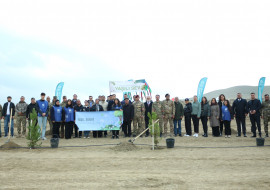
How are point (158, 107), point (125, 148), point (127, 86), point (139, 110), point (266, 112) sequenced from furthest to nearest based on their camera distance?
point (127, 86)
point (158, 107)
point (139, 110)
point (266, 112)
point (125, 148)

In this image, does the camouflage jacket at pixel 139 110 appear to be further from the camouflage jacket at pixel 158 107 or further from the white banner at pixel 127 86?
the white banner at pixel 127 86

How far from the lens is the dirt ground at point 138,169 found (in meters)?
4.69

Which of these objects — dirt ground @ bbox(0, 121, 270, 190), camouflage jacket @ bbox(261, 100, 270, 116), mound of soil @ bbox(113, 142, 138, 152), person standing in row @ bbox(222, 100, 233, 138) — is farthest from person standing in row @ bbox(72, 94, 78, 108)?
camouflage jacket @ bbox(261, 100, 270, 116)

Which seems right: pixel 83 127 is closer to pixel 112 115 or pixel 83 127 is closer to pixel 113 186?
pixel 112 115

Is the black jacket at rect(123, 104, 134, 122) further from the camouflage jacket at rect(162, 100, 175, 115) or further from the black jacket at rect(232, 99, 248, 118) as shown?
the black jacket at rect(232, 99, 248, 118)

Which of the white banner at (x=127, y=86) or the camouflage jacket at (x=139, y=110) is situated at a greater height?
the white banner at (x=127, y=86)

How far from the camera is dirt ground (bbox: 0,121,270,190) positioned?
4.69 metres

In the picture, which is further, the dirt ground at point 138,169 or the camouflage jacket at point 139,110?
the camouflage jacket at point 139,110

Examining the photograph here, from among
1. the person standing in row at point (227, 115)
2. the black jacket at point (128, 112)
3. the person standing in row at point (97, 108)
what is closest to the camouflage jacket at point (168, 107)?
the black jacket at point (128, 112)

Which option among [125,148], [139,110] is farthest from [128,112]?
[125,148]

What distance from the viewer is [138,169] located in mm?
5879

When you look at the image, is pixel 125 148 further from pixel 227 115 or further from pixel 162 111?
pixel 227 115

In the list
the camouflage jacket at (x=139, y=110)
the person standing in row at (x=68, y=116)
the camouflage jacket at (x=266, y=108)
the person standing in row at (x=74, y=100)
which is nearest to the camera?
the camouflage jacket at (x=266, y=108)

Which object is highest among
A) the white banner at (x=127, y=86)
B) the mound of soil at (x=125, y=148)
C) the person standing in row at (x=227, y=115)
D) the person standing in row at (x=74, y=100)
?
the white banner at (x=127, y=86)
